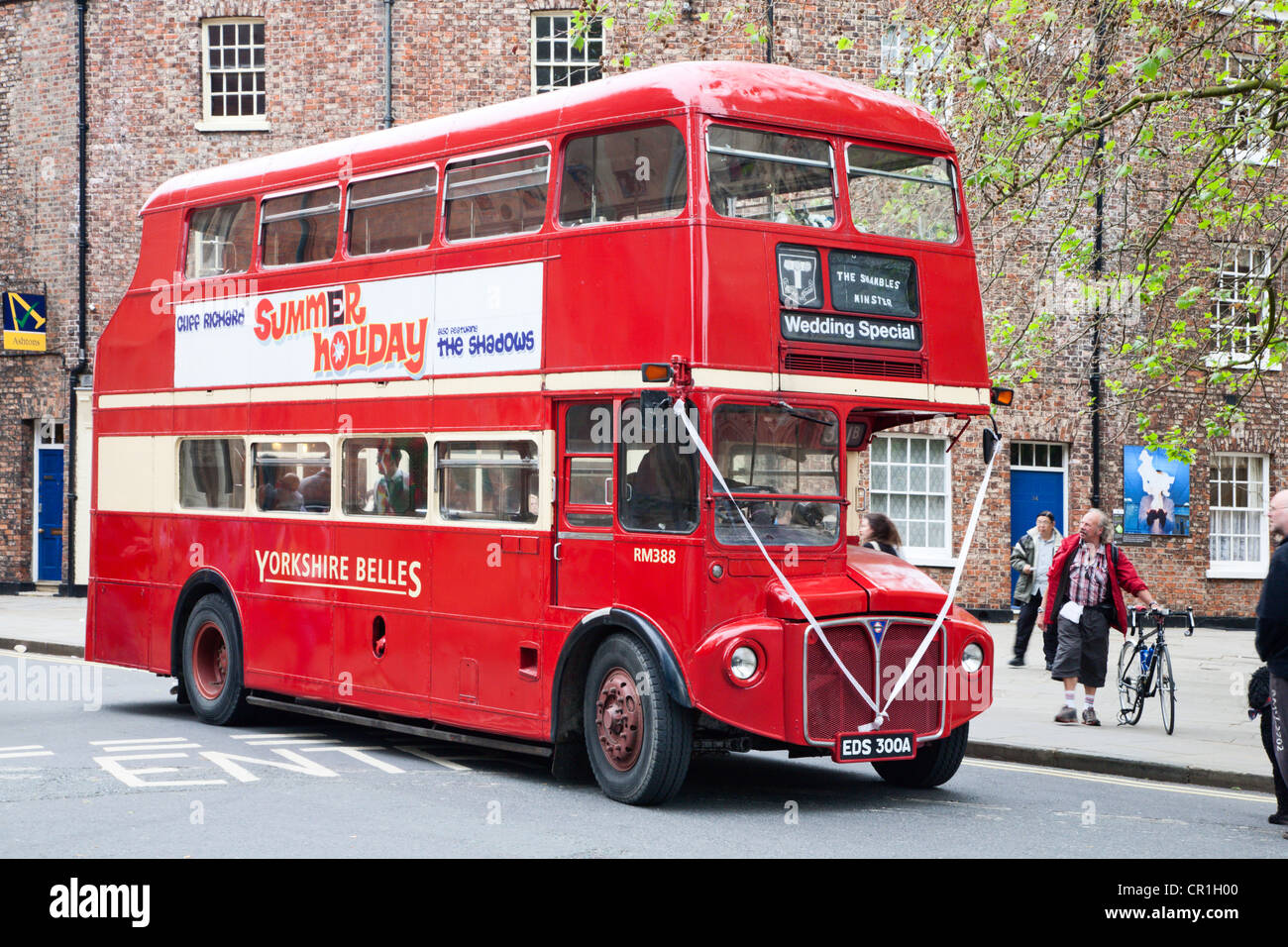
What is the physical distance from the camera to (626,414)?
9141mm

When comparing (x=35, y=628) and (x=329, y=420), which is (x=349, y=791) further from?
(x=35, y=628)

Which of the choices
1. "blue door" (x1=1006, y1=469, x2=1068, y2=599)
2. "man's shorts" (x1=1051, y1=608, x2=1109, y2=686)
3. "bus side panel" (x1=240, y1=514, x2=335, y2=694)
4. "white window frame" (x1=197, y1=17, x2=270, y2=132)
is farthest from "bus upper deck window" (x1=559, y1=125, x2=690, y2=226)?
"white window frame" (x1=197, y1=17, x2=270, y2=132)

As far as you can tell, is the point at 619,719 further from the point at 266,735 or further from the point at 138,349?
the point at 138,349

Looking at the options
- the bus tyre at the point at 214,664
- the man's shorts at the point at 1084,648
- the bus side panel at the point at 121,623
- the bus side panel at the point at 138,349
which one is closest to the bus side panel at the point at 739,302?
the man's shorts at the point at 1084,648

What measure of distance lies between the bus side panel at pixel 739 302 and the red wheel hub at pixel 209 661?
6019mm

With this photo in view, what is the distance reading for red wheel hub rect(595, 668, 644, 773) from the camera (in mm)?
9023

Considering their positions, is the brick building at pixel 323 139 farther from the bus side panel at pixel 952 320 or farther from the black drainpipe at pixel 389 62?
the bus side panel at pixel 952 320

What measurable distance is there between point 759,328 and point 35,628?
48.3 feet

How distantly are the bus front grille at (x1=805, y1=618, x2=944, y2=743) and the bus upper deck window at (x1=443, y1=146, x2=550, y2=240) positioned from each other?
3236 mm

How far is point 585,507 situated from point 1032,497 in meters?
16.2

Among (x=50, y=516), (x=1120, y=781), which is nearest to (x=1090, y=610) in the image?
(x=1120, y=781)

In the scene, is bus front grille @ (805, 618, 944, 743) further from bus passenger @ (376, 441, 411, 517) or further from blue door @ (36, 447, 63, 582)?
blue door @ (36, 447, 63, 582)

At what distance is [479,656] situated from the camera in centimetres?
1023

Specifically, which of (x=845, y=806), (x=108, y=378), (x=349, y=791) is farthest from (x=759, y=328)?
(x=108, y=378)
